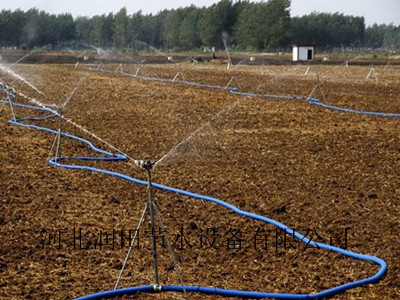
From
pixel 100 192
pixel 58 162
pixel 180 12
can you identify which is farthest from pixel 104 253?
pixel 180 12

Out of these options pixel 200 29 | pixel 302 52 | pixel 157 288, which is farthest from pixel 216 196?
pixel 200 29

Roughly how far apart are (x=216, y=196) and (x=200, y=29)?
367ft

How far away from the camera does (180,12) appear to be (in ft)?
459

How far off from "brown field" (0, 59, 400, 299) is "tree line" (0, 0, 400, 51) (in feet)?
293

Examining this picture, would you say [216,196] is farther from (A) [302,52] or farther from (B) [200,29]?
(B) [200,29]

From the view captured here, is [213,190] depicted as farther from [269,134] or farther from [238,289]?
[269,134]

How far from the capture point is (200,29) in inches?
4596

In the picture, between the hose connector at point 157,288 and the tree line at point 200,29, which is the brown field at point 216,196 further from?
the tree line at point 200,29

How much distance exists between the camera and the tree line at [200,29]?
342 ft

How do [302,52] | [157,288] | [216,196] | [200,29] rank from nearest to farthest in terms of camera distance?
[157,288]
[216,196]
[302,52]
[200,29]

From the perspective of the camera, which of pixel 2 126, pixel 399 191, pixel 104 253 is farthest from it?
pixel 2 126

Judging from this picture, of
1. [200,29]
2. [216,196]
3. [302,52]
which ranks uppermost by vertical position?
[200,29]

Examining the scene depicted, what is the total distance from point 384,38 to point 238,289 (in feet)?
556

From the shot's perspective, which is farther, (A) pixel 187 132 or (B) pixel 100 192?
(A) pixel 187 132
